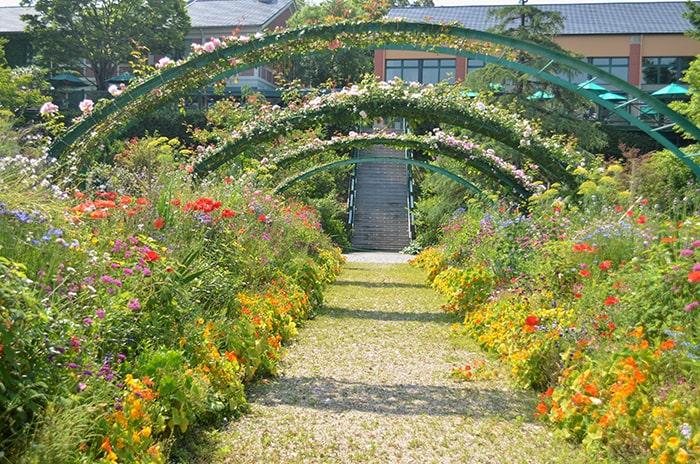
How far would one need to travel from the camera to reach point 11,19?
3841 centimetres

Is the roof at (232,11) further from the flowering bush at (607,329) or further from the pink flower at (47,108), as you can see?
the flowering bush at (607,329)

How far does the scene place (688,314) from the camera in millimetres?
3734

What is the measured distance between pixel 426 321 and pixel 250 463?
478cm

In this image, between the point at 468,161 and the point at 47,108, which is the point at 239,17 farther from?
the point at 47,108

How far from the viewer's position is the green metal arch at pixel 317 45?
7.36 m

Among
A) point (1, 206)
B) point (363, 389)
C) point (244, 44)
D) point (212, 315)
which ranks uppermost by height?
point (244, 44)

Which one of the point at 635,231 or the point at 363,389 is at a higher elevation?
the point at 635,231

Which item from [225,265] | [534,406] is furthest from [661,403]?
[225,265]

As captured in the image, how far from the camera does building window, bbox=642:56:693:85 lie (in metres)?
30.4

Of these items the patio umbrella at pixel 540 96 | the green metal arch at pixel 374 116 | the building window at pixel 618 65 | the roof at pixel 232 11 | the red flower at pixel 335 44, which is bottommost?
the green metal arch at pixel 374 116

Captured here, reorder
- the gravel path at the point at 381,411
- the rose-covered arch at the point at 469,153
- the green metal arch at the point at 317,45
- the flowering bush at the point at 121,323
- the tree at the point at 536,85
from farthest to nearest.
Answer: the tree at the point at 536,85 < the rose-covered arch at the point at 469,153 < the green metal arch at the point at 317,45 < the gravel path at the point at 381,411 < the flowering bush at the point at 121,323

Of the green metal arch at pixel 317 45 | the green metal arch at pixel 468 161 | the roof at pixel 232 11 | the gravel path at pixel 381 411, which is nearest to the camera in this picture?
the gravel path at pixel 381 411

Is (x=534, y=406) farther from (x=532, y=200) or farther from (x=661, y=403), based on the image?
(x=532, y=200)

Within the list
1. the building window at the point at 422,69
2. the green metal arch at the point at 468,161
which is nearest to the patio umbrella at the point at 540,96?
the green metal arch at the point at 468,161
